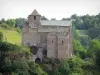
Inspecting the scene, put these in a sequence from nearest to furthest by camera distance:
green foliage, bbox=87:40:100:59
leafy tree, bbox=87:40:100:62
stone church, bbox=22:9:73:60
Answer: stone church, bbox=22:9:73:60
leafy tree, bbox=87:40:100:62
green foliage, bbox=87:40:100:59

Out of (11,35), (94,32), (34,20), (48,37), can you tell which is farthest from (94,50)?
(94,32)

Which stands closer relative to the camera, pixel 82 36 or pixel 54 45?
pixel 54 45

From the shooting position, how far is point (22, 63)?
52.0m

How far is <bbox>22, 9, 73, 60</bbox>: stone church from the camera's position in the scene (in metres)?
53.5

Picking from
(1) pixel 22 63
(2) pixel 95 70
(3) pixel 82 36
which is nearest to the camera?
(1) pixel 22 63

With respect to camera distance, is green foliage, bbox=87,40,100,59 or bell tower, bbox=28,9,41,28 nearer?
bell tower, bbox=28,9,41,28

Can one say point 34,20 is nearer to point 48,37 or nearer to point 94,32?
point 48,37

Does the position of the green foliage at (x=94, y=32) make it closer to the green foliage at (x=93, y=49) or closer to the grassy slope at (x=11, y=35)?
the grassy slope at (x=11, y=35)

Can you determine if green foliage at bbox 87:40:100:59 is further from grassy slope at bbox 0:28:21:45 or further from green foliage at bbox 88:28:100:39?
green foliage at bbox 88:28:100:39

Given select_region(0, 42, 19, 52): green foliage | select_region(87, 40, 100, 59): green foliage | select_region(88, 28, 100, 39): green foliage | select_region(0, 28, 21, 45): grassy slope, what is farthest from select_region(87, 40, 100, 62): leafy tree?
select_region(88, 28, 100, 39): green foliage

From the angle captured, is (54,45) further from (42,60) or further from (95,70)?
(95,70)

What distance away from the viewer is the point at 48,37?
53781 mm

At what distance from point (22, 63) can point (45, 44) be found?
4.83 metres

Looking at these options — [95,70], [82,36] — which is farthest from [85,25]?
[95,70]
